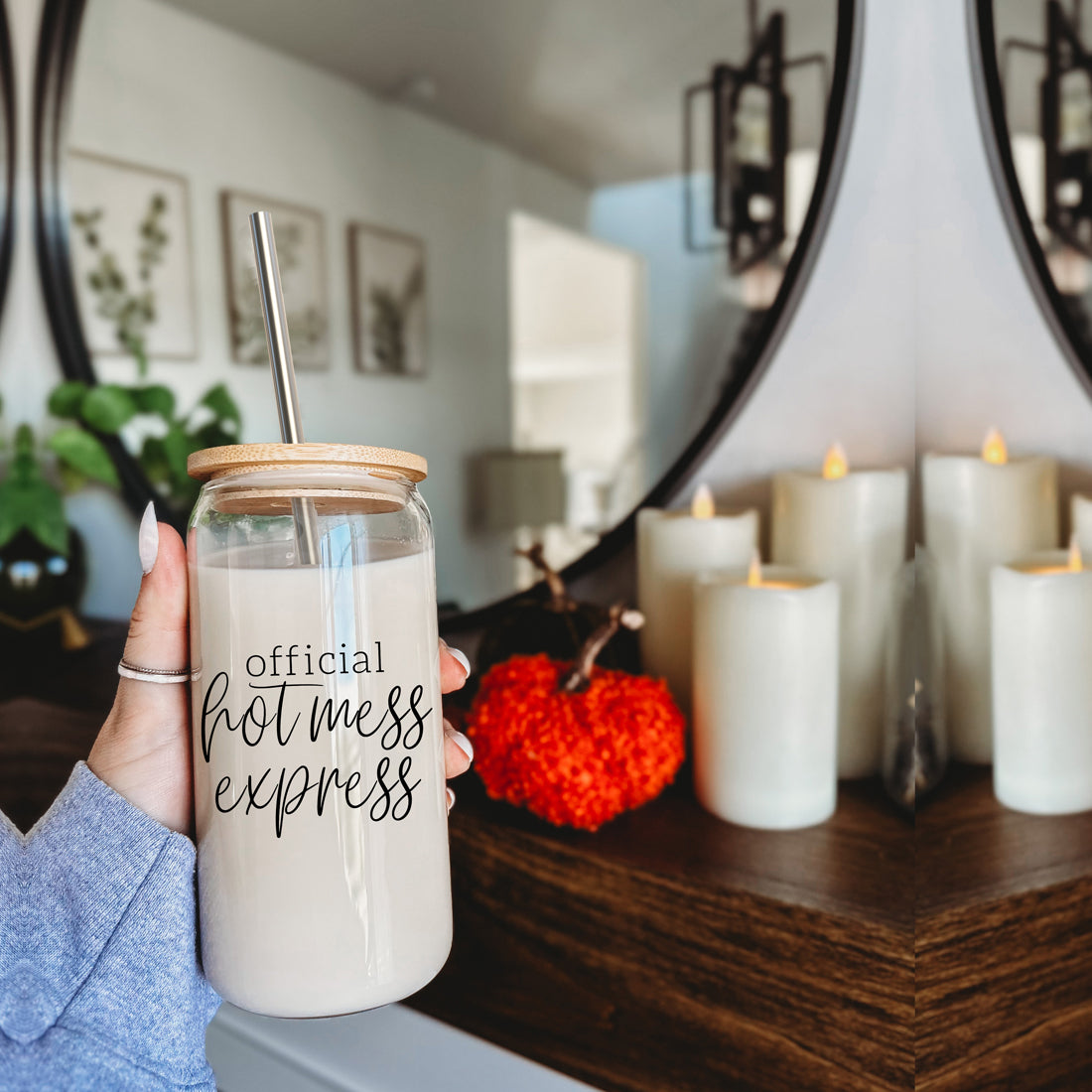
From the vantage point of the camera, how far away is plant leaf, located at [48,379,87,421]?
1.06m

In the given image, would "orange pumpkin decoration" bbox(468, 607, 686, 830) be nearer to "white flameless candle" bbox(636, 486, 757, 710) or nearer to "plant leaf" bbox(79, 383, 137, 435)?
"white flameless candle" bbox(636, 486, 757, 710)

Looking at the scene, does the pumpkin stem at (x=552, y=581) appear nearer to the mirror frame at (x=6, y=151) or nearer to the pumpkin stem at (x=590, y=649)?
the pumpkin stem at (x=590, y=649)

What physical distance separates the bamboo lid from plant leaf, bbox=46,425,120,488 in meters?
0.82

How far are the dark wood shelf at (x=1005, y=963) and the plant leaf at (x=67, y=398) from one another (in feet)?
3.34

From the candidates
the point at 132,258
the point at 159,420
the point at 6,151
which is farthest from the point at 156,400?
the point at 6,151

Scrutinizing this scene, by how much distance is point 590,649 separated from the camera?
1.80ft

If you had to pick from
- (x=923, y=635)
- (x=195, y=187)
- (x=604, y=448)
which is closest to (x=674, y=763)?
(x=923, y=635)

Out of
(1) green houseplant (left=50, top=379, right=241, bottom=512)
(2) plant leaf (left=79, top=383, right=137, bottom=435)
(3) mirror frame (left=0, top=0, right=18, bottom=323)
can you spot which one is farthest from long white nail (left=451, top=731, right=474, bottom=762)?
(3) mirror frame (left=0, top=0, right=18, bottom=323)

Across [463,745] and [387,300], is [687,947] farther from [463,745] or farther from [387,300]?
[387,300]

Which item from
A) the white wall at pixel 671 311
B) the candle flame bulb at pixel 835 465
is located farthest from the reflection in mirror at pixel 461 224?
the candle flame bulb at pixel 835 465

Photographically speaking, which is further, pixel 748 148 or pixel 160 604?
pixel 748 148

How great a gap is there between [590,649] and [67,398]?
32.5 inches

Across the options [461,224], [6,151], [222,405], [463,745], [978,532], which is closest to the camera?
[463,745]

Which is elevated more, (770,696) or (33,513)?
(33,513)
